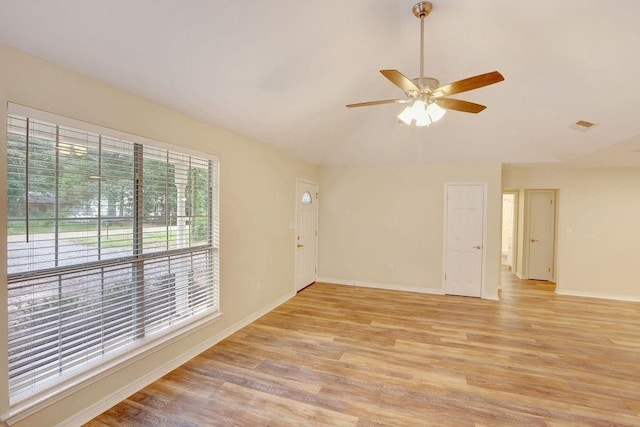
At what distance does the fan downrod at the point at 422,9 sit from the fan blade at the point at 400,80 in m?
0.64

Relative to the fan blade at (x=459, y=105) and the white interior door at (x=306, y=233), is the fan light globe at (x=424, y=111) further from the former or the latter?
the white interior door at (x=306, y=233)

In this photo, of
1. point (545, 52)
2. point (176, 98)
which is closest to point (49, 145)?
point (176, 98)

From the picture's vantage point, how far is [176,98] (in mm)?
2512

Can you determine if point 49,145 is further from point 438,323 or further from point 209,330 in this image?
point 438,323

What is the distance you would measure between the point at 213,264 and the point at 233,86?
188cm

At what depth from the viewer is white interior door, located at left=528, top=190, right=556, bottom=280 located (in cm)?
626

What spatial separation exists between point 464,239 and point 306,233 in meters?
2.81

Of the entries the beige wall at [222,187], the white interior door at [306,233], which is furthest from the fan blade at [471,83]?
the white interior door at [306,233]

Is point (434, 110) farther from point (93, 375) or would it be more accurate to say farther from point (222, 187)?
point (93, 375)

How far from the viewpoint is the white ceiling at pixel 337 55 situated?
5.73ft

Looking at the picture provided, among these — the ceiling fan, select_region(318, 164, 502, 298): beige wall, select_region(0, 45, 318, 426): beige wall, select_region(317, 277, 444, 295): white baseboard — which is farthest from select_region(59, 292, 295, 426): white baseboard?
the ceiling fan

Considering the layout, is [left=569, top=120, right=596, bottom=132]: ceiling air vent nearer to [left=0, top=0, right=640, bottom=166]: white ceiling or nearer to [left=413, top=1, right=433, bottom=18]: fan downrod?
[left=0, top=0, right=640, bottom=166]: white ceiling

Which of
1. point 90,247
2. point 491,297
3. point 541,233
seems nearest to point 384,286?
point 491,297

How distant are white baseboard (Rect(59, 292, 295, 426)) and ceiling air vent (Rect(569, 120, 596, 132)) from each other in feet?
15.7
